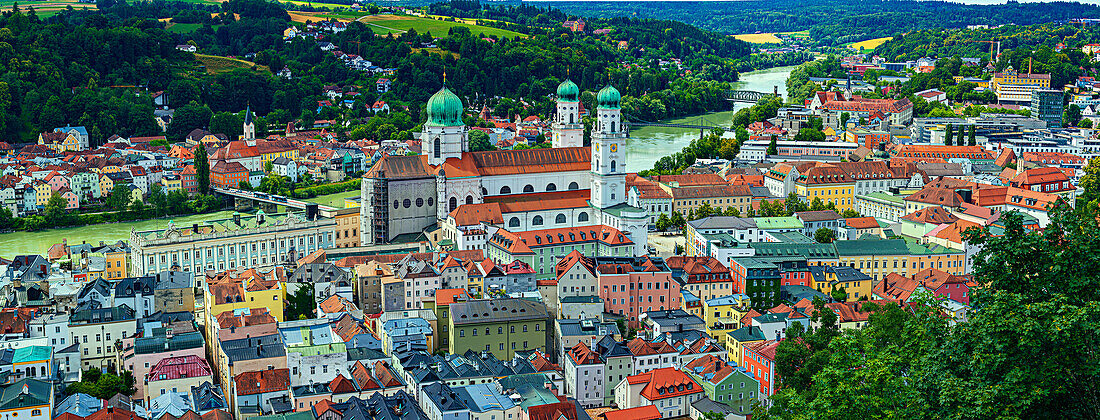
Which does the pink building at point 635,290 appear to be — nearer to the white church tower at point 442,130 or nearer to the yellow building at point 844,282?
the yellow building at point 844,282

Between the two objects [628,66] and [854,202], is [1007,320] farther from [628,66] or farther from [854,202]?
[628,66]

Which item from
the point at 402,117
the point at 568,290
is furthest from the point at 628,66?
the point at 568,290

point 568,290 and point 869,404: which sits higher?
point 869,404

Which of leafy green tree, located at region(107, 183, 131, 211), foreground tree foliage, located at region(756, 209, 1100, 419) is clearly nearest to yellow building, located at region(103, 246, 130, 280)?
leafy green tree, located at region(107, 183, 131, 211)

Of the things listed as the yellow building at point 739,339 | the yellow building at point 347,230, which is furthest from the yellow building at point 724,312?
the yellow building at point 347,230

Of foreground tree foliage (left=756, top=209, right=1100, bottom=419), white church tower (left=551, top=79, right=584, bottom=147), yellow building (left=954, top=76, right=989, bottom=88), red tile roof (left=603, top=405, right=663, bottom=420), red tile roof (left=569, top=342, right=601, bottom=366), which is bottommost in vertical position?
red tile roof (left=603, top=405, right=663, bottom=420)

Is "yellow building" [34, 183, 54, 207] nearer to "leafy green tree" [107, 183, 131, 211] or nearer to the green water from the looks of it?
"leafy green tree" [107, 183, 131, 211]

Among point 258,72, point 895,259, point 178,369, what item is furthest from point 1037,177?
point 258,72
